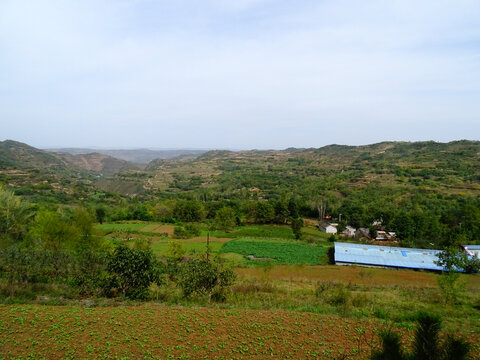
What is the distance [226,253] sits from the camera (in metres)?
37.8

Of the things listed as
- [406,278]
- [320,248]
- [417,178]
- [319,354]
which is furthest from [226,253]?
[417,178]

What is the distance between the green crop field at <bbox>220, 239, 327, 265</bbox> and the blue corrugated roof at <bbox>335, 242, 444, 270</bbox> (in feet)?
9.32

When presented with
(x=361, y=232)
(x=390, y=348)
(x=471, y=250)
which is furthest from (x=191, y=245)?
(x=390, y=348)

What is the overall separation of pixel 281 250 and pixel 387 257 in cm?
1315

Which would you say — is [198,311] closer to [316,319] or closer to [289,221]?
[316,319]

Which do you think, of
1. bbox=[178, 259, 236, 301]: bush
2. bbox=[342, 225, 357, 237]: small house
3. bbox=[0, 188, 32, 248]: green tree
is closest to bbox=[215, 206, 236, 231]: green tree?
bbox=[342, 225, 357, 237]: small house

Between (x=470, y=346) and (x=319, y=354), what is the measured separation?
785cm

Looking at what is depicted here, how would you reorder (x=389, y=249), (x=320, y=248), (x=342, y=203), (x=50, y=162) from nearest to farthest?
(x=389, y=249) < (x=320, y=248) < (x=342, y=203) < (x=50, y=162)

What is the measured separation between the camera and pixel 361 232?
49969 mm

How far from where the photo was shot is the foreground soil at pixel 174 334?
31.9ft

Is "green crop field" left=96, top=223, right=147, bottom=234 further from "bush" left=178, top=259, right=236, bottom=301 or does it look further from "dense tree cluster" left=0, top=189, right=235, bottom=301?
"bush" left=178, top=259, right=236, bottom=301

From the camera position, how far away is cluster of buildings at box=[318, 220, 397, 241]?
48.4m

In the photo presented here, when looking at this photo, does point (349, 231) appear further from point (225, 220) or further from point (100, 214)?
point (100, 214)

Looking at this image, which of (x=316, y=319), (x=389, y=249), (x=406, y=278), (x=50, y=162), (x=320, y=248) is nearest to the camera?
(x=316, y=319)
